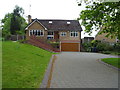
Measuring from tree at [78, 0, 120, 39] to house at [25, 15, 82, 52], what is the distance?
22.3m

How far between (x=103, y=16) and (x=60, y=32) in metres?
27.3

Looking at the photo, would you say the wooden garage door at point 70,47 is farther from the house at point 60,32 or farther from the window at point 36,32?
the window at point 36,32

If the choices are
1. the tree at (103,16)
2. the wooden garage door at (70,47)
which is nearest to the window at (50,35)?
the wooden garage door at (70,47)

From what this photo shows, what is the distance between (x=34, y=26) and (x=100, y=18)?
26.3 meters

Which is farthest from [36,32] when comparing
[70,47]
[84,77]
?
[84,77]

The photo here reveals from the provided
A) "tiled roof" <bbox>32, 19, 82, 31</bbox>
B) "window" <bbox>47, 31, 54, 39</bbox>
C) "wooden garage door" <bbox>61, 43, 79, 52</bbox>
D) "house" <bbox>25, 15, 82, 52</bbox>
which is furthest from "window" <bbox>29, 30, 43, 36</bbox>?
"wooden garage door" <bbox>61, 43, 79, 52</bbox>

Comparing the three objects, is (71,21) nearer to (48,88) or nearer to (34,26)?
(34,26)

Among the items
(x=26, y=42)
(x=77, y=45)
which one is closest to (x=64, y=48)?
(x=77, y=45)

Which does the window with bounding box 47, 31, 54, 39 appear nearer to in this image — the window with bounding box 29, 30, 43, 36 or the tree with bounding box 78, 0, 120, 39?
the window with bounding box 29, 30, 43, 36

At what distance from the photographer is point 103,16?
41.0ft

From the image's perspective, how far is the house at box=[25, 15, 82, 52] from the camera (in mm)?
37250

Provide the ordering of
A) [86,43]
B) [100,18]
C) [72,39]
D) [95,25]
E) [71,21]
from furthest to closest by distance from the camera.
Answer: [71,21], [72,39], [86,43], [95,25], [100,18]

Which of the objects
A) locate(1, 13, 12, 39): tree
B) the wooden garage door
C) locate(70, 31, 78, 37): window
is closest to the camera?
locate(1, 13, 12, 39): tree

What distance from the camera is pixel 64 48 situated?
1458 inches
